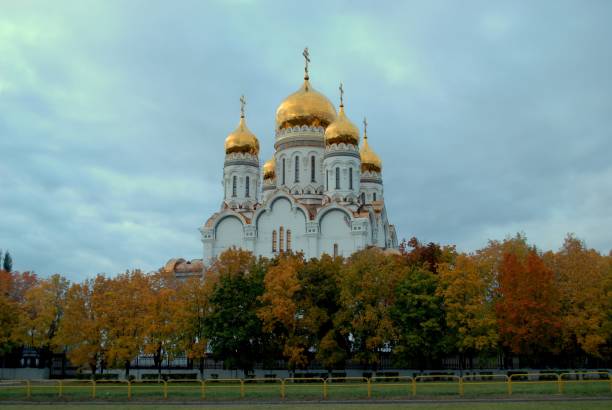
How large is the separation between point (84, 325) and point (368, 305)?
14.5 metres

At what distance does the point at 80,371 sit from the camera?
128 feet

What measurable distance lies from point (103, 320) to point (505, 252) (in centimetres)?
2127

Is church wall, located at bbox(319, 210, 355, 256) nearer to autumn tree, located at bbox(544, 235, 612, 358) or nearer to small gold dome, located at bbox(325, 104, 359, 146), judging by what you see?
small gold dome, located at bbox(325, 104, 359, 146)

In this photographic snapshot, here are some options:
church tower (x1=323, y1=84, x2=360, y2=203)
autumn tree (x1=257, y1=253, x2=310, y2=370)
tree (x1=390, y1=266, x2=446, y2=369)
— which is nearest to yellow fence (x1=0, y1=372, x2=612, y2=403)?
tree (x1=390, y1=266, x2=446, y2=369)

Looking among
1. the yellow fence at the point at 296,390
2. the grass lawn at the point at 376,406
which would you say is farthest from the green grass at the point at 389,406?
the yellow fence at the point at 296,390

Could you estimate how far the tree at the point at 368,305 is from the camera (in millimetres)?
33875

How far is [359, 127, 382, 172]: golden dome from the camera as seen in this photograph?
69.8m

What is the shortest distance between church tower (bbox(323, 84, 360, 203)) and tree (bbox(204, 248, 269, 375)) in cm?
2027

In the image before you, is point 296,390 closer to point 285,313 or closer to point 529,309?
point 285,313

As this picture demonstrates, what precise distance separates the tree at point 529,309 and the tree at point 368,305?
5.29 meters

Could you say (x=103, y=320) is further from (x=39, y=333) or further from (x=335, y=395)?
(x=335, y=395)

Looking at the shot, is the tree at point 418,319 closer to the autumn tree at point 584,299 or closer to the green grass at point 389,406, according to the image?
the autumn tree at point 584,299

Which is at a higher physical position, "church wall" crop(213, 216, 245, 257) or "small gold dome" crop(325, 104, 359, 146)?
"small gold dome" crop(325, 104, 359, 146)

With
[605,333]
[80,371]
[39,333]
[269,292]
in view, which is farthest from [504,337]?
[39,333]
